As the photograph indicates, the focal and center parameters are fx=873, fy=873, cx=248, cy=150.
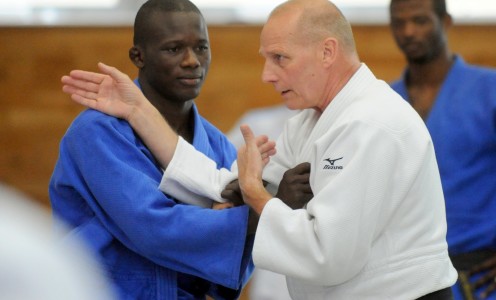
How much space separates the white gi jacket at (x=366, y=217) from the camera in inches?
85.4

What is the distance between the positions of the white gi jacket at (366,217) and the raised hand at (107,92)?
567mm

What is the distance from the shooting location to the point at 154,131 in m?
2.57

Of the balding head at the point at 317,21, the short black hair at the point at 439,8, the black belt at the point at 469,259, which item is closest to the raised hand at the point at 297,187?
the balding head at the point at 317,21

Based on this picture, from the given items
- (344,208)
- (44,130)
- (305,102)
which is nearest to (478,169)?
(305,102)

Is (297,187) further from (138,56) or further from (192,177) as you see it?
(138,56)

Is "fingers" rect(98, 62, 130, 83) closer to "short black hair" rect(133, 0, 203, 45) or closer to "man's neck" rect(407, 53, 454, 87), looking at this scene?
"short black hair" rect(133, 0, 203, 45)

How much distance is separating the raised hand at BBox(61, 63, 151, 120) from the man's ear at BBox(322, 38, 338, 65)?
563 mm

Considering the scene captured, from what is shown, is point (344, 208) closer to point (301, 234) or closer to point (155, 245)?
point (301, 234)

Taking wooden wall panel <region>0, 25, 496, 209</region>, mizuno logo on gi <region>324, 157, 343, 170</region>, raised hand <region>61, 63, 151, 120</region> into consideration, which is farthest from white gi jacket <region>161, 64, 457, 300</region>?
wooden wall panel <region>0, 25, 496, 209</region>

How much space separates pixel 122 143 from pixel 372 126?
2.43 feet

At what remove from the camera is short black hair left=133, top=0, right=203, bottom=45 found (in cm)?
267

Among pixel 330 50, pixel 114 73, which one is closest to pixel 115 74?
pixel 114 73

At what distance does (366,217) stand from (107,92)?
91 cm

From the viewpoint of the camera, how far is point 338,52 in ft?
7.91
